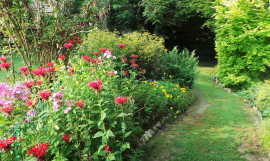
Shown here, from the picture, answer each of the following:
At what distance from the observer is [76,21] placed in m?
4.83

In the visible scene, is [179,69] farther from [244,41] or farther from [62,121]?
[62,121]

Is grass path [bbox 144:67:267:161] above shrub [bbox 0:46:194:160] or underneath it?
underneath

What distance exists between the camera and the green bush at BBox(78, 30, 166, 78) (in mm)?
5645

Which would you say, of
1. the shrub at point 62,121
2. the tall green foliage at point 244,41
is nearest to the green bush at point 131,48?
the shrub at point 62,121

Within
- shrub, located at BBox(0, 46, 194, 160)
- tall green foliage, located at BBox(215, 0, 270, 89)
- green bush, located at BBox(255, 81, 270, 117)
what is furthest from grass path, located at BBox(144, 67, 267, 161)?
tall green foliage, located at BBox(215, 0, 270, 89)

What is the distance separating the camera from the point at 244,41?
786 centimetres

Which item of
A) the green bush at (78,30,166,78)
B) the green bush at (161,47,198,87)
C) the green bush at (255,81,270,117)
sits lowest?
the green bush at (255,81,270,117)

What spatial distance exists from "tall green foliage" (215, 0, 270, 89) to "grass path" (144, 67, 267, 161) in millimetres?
2543

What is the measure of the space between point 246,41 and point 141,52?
4.81m

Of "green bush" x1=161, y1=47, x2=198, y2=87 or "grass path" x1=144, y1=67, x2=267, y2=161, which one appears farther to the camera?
"green bush" x1=161, y1=47, x2=198, y2=87

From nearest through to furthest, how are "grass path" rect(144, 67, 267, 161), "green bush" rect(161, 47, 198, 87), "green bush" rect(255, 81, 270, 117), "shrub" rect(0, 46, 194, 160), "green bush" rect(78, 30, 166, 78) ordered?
"shrub" rect(0, 46, 194, 160), "grass path" rect(144, 67, 267, 161), "green bush" rect(255, 81, 270, 117), "green bush" rect(78, 30, 166, 78), "green bush" rect(161, 47, 198, 87)

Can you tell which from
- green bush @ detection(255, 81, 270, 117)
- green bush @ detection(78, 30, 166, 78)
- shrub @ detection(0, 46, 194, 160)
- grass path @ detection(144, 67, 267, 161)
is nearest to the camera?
shrub @ detection(0, 46, 194, 160)

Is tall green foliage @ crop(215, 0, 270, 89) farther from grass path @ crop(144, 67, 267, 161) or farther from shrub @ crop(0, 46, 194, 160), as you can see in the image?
shrub @ crop(0, 46, 194, 160)

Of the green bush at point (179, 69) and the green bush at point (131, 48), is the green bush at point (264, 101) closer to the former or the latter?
the green bush at point (179, 69)
